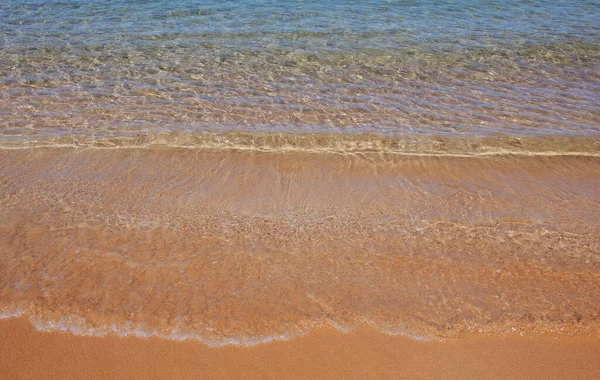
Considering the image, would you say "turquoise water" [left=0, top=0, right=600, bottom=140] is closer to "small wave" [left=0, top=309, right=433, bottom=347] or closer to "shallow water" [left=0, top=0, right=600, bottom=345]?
"shallow water" [left=0, top=0, right=600, bottom=345]

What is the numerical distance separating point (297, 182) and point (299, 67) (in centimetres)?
346

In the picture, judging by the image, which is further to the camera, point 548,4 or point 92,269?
point 548,4

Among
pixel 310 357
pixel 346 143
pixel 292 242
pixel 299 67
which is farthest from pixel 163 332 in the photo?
pixel 299 67

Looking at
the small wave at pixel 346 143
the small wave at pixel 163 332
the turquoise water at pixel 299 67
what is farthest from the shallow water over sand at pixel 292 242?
the turquoise water at pixel 299 67

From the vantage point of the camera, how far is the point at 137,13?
34.3 feet

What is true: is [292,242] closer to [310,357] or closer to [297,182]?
[297,182]

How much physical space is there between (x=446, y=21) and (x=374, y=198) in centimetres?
694

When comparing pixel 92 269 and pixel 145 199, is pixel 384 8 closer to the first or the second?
pixel 145 199

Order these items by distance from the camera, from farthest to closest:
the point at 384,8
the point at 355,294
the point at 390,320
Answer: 1. the point at 384,8
2. the point at 355,294
3. the point at 390,320

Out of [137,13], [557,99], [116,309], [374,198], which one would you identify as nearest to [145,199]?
[116,309]

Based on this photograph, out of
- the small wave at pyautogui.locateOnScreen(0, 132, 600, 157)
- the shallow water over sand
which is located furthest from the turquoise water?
the shallow water over sand

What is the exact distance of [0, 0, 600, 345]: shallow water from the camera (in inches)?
128

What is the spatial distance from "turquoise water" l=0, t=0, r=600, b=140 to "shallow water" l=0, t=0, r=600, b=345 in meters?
0.05

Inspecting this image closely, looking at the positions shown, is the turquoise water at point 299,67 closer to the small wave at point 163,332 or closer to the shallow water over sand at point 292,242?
the shallow water over sand at point 292,242
